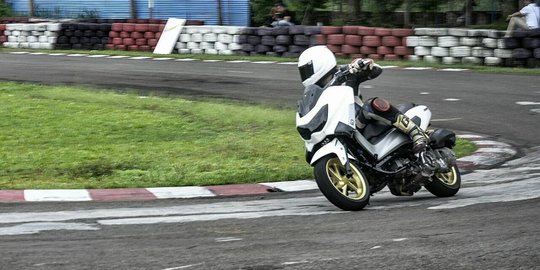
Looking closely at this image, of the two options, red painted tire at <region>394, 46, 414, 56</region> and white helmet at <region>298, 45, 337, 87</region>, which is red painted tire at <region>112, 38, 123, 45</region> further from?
white helmet at <region>298, 45, 337, 87</region>

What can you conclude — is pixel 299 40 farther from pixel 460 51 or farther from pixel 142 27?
pixel 142 27

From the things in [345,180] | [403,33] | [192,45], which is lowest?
[192,45]

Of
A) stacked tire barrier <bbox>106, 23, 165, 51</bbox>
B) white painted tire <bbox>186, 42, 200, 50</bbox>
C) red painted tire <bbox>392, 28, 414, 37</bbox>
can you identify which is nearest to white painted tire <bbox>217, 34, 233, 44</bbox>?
white painted tire <bbox>186, 42, 200, 50</bbox>

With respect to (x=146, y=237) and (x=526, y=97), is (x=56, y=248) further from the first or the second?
(x=526, y=97)

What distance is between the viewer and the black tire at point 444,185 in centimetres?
827

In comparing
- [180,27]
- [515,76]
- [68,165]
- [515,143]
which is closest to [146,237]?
[68,165]

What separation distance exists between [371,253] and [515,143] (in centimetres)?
638

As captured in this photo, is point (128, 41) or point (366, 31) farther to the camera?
point (128, 41)

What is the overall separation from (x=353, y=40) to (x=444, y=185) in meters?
15.4

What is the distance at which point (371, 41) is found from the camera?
23062 mm

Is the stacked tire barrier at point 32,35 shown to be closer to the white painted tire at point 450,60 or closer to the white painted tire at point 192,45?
the white painted tire at point 192,45

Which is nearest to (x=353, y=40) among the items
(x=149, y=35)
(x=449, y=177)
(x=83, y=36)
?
(x=149, y=35)

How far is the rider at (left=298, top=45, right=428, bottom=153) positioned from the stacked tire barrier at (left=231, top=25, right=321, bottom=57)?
16.2 meters

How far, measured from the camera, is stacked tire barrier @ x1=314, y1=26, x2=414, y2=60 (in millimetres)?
→ 22844
